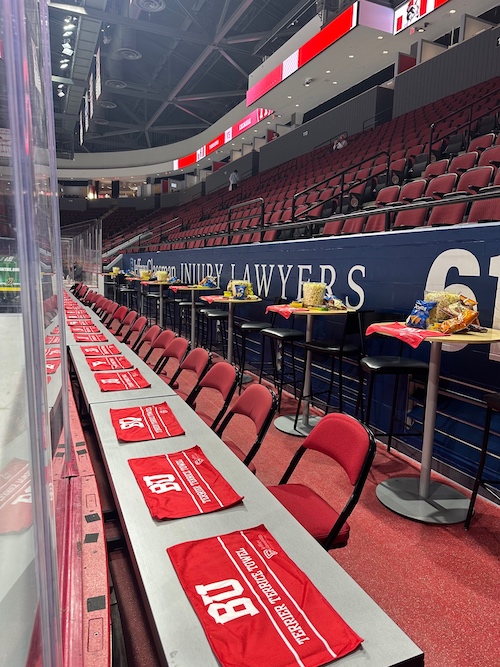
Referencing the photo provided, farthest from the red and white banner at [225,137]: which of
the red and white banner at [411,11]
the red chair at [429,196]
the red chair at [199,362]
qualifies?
the red chair at [199,362]

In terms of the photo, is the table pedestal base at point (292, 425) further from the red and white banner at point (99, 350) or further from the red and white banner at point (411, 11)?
the red and white banner at point (411, 11)

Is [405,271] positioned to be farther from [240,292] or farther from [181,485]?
[181,485]

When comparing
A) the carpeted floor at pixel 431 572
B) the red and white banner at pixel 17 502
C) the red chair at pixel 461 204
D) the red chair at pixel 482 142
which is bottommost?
the carpeted floor at pixel 431 572

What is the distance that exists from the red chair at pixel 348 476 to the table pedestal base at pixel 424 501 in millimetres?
970

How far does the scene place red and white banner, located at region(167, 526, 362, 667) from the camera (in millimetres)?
754

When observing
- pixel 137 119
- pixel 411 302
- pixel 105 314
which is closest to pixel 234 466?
pixel 411 302

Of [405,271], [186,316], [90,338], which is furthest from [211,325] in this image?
[405,271]

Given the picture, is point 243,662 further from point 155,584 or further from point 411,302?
point 411,302

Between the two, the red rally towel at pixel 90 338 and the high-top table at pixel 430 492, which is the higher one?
the red rally towel at pixel 90 338

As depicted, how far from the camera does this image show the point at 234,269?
624 centimetres

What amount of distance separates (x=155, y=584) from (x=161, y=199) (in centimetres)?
2810

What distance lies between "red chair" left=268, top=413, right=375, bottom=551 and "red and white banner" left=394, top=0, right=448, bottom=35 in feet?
30.8

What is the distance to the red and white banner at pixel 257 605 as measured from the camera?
75 cm

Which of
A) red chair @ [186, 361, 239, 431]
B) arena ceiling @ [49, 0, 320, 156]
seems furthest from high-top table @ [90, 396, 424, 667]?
arena ceiling @ [49, 0, 320, 156]
